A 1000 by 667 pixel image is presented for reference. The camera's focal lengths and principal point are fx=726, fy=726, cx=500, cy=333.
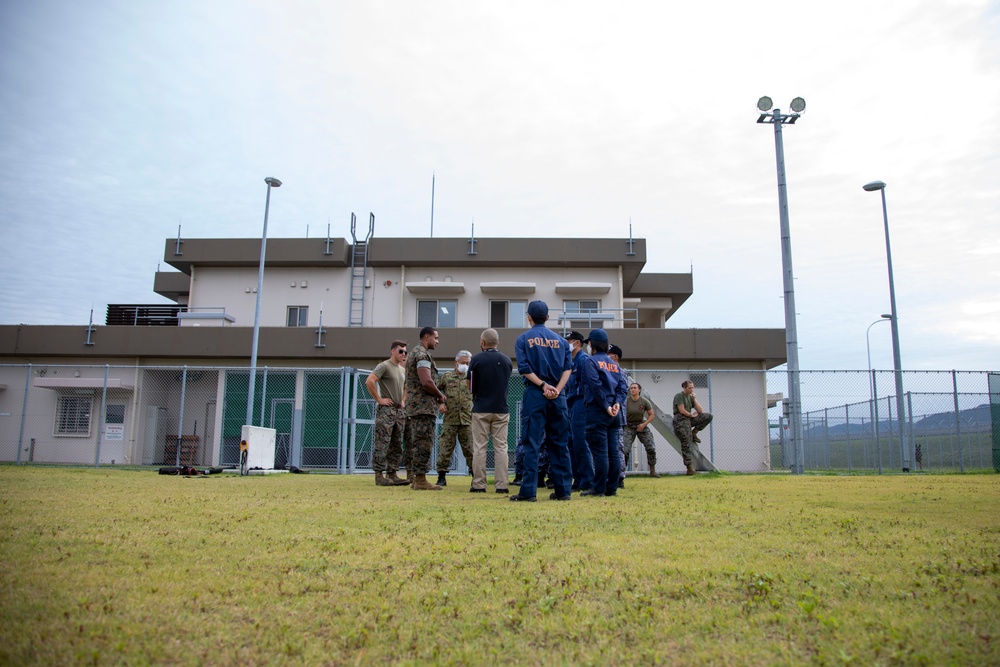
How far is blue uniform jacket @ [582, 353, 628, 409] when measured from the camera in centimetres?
796

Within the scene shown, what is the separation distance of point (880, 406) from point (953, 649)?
17919 mm

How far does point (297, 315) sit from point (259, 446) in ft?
53.8

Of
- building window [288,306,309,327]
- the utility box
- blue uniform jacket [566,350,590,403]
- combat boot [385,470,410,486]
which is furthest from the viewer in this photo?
building window [288,306,309,327]

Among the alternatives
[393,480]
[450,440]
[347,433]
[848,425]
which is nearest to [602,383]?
[450,440]

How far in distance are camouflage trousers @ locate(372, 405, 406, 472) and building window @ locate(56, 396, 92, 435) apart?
63.3ft

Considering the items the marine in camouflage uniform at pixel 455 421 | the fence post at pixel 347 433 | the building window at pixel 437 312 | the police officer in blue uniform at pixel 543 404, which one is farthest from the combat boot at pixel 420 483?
the building window at pixel 437 312

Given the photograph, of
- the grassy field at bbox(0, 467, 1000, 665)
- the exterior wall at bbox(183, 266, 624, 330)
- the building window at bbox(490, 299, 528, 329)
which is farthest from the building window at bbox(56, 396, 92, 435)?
the grassy field at bbox(0, 467, 1000, 665)

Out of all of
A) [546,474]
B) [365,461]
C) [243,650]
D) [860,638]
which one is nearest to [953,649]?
[860,638]

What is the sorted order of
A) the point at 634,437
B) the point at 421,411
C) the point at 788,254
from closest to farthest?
the point at 421,411 < the point at 634,437 < the point at 788,254

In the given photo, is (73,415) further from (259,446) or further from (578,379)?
(578,379)

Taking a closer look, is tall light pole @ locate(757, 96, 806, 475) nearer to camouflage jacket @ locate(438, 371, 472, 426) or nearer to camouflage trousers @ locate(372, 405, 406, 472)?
camouflage jacket @ locate(438, 371, 472, 426)

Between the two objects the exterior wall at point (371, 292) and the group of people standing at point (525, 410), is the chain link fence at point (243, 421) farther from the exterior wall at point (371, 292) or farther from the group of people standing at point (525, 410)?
the group of people standing at point (525, 410)

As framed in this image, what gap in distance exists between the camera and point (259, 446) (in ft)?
47.4

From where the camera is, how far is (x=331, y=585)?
3.30m
